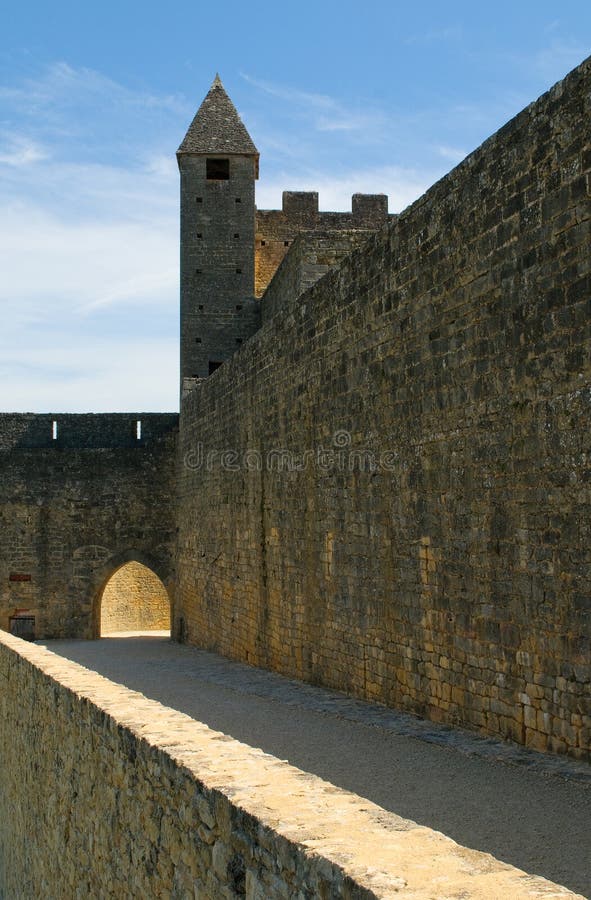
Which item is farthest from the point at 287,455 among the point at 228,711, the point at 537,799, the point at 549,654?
the point at 537,799

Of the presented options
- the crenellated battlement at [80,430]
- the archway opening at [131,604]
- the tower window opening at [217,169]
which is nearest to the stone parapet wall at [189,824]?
the crenellated battlement at [80,430]

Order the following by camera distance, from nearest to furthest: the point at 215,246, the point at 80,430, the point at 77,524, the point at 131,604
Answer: the point at 77,524, the point at 80,430, the point at 215,246, the point at 131,604

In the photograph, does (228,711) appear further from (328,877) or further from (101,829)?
(328,877)

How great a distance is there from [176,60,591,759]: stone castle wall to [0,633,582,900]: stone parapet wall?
212 centimetres

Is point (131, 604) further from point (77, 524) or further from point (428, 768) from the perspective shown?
point (428, 768)

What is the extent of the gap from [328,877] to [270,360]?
941cm

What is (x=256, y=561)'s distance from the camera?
12422 mm

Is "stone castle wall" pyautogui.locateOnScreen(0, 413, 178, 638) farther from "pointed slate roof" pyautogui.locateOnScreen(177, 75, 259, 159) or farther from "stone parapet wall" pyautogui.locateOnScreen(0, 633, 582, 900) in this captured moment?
"stone parapet wall" pyautogui.locateOnScreen(0, 633, 582, 900)

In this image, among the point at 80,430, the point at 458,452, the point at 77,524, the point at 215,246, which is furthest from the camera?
the point at 215,246

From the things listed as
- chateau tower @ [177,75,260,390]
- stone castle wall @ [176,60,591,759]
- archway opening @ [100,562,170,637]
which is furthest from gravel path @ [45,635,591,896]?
archway opening @ [100,562,170,637]

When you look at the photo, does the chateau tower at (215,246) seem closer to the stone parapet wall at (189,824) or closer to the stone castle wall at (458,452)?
the stone castle wall at (458,452)

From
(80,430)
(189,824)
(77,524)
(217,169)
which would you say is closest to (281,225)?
(217,169)

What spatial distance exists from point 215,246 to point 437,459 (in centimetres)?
1895

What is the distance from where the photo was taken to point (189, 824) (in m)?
3.54
